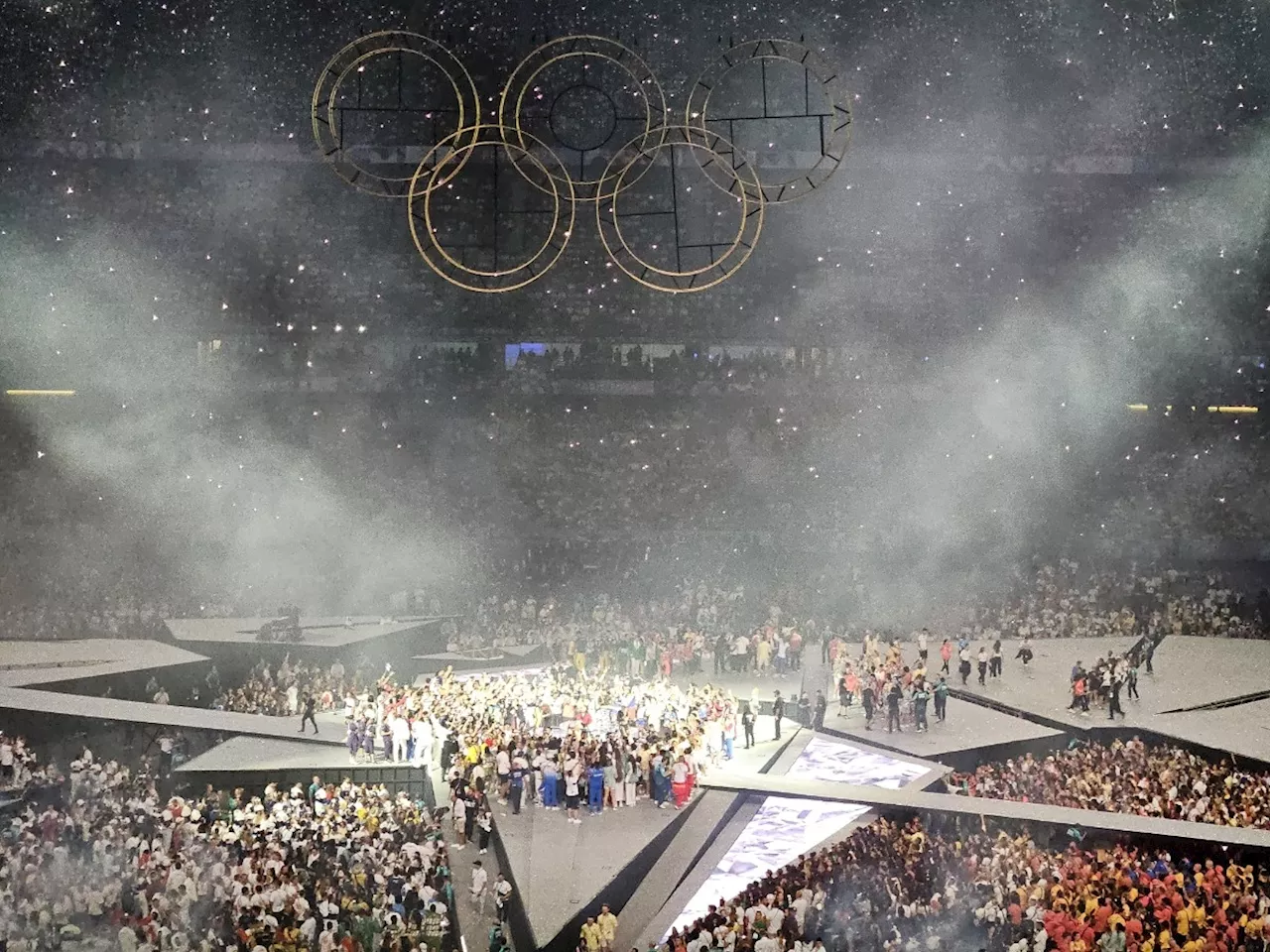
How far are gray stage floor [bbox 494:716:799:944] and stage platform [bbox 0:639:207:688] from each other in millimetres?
8823

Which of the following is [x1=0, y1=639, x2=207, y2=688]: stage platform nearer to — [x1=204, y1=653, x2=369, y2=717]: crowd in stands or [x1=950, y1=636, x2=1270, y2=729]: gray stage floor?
[x1=204, y1=653, x2=369, y2=717]: crowd in stands

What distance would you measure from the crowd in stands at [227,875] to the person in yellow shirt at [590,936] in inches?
58.4

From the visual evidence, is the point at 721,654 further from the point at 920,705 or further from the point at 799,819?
the point at 799,819

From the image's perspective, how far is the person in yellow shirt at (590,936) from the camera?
470 inches

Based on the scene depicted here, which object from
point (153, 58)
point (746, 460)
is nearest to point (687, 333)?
point (746, 460)

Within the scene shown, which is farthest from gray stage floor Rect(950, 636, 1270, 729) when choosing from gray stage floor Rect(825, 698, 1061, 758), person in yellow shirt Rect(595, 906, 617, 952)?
person in yellow shirt Rect(595, 906, 617, 952)

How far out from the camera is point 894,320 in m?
32.4

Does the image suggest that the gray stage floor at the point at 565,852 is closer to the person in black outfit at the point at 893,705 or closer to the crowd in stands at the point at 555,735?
the crowd in stands at the point at 555,735

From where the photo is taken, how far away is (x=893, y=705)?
63.3 feet

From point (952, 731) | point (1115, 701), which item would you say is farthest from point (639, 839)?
point (1115, 701)

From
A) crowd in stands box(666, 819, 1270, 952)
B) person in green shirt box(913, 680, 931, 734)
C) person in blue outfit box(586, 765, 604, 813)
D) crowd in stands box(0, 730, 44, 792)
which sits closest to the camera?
crowd in stands box(666, 819, 1270, 952)

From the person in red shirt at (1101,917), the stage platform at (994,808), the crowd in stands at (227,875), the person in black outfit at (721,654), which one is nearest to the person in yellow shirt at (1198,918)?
the person in red shirt at (1101,917)

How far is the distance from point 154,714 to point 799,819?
32.0 ft

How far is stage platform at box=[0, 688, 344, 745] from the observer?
59.9 ft
